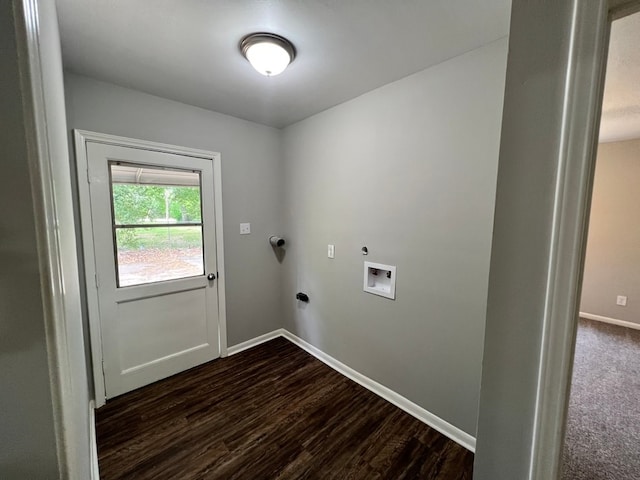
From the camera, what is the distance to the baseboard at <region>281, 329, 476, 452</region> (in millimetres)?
1668

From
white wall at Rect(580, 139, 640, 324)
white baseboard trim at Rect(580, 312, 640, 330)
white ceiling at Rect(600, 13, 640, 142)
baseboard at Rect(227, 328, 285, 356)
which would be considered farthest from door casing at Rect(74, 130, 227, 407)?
Result: white baseboard trim at Rect(580, 312, 640, 330)

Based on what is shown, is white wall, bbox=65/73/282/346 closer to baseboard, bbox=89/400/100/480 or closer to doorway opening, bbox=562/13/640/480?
baseboard, bbox=89/400/100/480

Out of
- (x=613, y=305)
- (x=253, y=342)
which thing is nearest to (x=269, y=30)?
(x=253, y=342)

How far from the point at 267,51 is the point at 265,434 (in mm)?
2394

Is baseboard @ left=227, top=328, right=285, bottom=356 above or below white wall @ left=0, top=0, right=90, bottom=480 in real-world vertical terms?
below

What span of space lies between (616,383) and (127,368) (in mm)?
4226

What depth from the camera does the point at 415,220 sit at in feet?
5.93

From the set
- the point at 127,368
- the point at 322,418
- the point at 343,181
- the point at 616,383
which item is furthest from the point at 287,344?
the point at 616,383

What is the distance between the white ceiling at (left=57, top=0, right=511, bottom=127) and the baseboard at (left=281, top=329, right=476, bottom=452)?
237cm

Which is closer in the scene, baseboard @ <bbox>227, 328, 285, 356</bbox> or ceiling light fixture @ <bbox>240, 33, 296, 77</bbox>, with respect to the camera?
ceiling light fixture @ <bbox>240, 33, 296, 77</bbox>

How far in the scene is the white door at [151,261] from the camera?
196 cm

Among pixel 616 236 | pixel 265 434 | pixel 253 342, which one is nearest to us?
pixel 265 434

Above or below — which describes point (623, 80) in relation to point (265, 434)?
above

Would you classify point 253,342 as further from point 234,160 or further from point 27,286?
point 27,286
